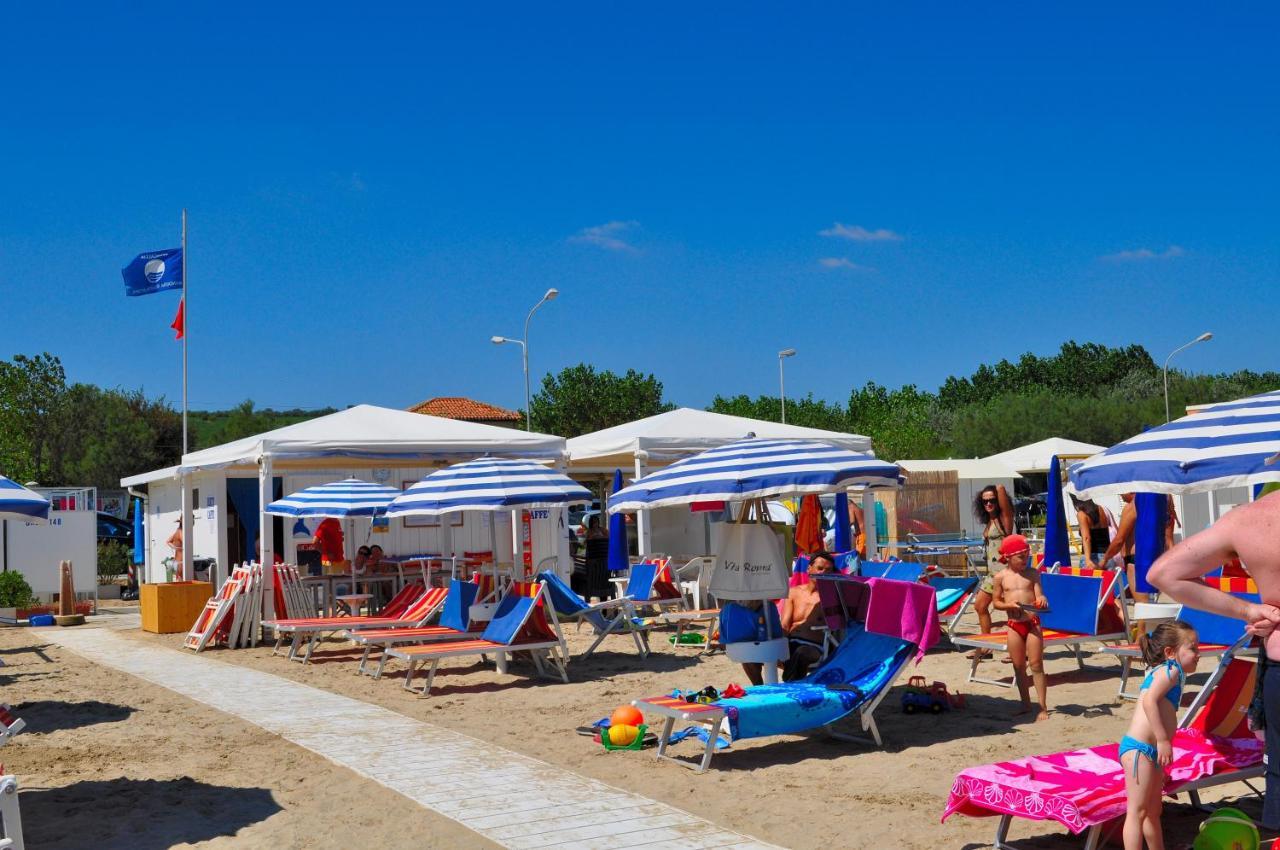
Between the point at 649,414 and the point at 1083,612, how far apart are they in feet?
162

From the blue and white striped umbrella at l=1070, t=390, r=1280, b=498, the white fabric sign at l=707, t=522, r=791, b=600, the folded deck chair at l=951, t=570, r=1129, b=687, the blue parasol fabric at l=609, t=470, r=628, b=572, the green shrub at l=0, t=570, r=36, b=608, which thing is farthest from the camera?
the green shrub at l=0, t=570, r=36, b=608

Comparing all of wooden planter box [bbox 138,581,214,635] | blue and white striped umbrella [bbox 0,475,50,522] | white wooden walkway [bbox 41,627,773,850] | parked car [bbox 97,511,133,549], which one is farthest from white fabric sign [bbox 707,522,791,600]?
parked car [bbox 97,511,133,549]

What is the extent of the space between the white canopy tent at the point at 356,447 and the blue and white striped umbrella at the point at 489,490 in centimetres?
286

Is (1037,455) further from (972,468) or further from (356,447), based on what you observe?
(356,447)

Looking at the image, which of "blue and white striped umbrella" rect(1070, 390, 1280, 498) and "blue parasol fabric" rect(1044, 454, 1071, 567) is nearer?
"blue and white striped umbrella" rect(1070, 390, 1280, 498)

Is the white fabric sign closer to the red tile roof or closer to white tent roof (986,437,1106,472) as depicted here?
white tent roof (986,437,1106,472)

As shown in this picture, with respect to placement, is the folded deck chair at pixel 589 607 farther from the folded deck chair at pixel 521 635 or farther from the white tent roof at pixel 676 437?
the white tent roof at pixel 676 437

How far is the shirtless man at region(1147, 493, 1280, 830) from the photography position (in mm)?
3945

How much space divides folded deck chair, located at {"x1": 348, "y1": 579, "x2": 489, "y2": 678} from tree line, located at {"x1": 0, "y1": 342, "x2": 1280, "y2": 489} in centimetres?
2507

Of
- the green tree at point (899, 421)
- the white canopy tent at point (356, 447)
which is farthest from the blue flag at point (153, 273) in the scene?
the green tree at point (899, 421)

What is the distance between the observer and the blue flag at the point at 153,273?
22.5 m

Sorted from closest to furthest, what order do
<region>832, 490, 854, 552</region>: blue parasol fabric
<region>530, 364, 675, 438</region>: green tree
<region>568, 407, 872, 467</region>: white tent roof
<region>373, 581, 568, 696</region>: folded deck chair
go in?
1. <region>373, 581, 568, 696</region>: folded deck chair
2. <region>832, 490, 854, 552</region>: blue parasol fabric
3. <region>568, 407, 872, 467</region>: white tent roof
4. <region>530, 364, 675, 438</region>: green tree

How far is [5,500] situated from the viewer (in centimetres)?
781

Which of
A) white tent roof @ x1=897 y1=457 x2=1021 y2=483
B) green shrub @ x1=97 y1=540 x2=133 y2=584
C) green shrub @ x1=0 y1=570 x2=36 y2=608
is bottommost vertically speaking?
green shrub @ x1=0 y1=570 x2=36 y2=608
